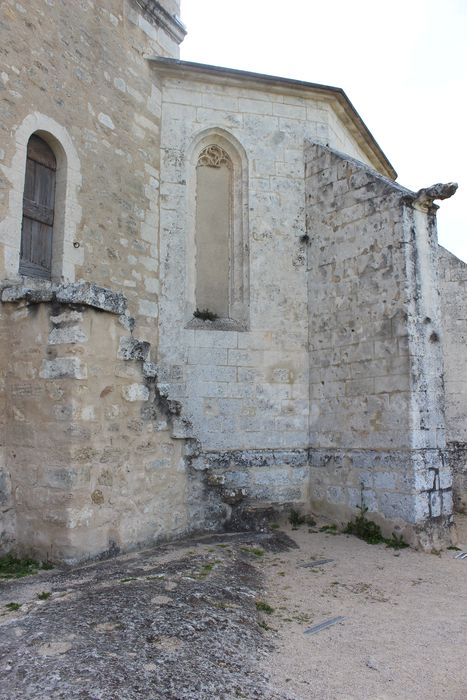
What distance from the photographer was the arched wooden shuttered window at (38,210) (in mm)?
5645

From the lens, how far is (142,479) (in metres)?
5.26

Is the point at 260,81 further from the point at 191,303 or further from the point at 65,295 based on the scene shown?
the point at 65,295

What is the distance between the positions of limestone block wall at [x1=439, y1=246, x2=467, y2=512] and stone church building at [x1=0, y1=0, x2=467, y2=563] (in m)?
0.10

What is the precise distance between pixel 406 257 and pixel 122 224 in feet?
11.0

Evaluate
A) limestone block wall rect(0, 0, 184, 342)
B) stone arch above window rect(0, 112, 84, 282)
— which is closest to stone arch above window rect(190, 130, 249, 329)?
limestone block wall rect(0, 0, 184, 342)

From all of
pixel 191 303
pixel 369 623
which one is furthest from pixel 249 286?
pixel 369 623

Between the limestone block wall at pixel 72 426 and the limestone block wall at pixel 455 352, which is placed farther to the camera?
the limestone block wall at pixel 455 352

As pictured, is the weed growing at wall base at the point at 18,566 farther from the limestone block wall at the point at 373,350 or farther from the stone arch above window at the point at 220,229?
the stone arch above window at the point at 220,229

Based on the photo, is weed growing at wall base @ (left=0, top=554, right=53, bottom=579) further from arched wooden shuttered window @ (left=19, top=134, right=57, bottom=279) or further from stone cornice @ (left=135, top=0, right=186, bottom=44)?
stone cornice @ (left=135, top=0, right=186, bottom=44)

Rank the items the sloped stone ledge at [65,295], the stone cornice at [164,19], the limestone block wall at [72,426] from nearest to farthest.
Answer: the limestone block wall at [72,426]
the sloped stone ledge at [65,295]
the stone cornice at [164,19]

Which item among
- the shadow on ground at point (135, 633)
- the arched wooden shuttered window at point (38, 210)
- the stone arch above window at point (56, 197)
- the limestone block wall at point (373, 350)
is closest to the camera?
the shadow on ground at point (135, 633)

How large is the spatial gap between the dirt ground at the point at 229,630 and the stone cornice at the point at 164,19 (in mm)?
6771

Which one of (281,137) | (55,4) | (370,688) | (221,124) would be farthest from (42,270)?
(370,688)

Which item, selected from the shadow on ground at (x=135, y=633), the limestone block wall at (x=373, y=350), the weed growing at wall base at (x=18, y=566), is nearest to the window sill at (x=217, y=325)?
the limestone block wall at (x=373, y=350)
